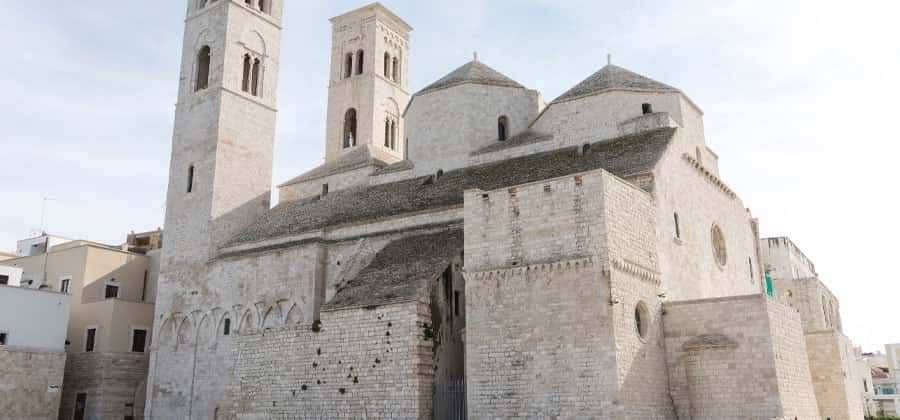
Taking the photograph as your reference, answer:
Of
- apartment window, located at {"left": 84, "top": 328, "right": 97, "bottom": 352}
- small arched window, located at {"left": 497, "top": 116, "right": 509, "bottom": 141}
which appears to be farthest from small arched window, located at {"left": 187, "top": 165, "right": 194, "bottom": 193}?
small arched window, located at {"left": 497, "top": 116, "right": 509, "bottom": 141}

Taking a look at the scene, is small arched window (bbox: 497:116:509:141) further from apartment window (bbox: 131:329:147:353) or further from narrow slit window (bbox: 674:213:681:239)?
apartment window (bbox: 131:329:147:353)

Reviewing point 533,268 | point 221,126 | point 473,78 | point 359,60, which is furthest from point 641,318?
point 359,60

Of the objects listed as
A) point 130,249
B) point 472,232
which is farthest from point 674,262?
point 130,249

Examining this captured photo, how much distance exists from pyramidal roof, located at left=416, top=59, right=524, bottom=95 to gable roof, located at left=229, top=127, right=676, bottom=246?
3448 mm

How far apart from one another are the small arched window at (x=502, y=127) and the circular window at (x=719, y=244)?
25.3 ft

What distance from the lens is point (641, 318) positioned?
15.8 metres

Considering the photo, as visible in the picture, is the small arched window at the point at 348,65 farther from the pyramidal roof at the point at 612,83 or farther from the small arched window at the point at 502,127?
the pyramidal roof at the point at 612,83

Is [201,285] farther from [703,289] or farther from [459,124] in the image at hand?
[703,289]

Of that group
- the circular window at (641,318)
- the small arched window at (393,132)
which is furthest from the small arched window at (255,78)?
the circular window at (641,318)

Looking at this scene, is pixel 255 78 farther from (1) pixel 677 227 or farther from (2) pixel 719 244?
(2) pixel 719 244

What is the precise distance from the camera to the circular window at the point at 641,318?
1562cm

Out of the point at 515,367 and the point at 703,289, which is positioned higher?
the point at 703,289

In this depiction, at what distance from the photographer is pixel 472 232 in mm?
16766

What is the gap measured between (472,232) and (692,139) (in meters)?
8.64
